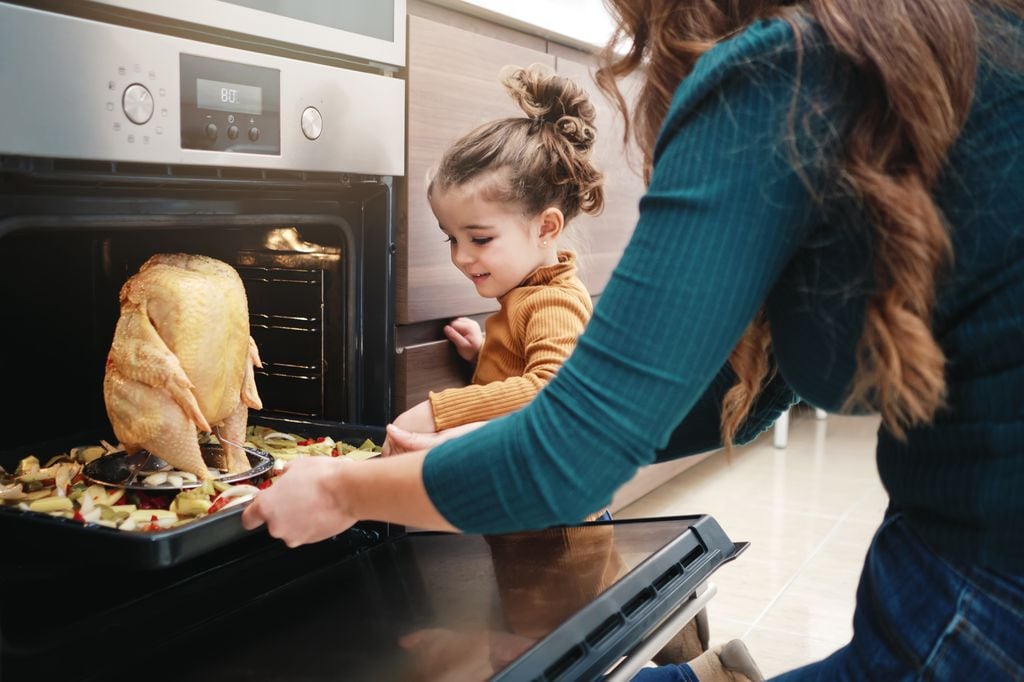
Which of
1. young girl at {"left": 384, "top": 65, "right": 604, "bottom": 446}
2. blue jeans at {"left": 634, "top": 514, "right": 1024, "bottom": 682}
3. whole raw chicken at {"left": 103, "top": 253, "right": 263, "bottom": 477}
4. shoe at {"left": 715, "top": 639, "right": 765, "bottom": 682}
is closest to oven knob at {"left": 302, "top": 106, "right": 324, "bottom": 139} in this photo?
whole raw chicken at {"left": 103, "top": 253, "right": 263, "bottom": 477}

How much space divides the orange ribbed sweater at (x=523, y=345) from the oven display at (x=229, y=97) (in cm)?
44

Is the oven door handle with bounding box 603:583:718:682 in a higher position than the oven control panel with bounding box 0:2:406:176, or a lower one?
lower

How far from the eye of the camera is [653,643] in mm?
958

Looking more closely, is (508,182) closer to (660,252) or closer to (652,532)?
(652,532)

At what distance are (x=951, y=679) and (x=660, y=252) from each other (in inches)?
14.8

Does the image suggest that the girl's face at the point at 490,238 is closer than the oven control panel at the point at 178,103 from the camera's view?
→ No

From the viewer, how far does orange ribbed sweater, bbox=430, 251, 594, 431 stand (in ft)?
4.06

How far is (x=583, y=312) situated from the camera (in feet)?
4.39

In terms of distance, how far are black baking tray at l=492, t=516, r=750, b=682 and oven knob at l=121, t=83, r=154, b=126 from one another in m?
0.55

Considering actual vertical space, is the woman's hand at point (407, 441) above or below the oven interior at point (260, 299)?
below

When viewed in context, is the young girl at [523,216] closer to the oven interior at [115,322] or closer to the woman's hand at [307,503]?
the oven interior at [115,322]

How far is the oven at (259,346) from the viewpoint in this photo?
0.80m

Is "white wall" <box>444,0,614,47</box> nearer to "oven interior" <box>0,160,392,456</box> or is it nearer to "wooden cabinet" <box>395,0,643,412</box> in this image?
"wooden cabinet" <box>395,0,643,412</box>

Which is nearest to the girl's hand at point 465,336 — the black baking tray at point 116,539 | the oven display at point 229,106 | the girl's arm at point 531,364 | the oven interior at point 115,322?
the girl's arm at point 531,364
